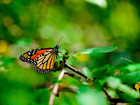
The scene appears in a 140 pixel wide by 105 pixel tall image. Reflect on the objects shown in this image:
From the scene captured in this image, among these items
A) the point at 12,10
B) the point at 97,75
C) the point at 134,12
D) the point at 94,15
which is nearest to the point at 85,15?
the point at 94,15

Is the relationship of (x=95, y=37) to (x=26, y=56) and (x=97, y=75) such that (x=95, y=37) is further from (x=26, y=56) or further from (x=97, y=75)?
(x=97, y=75)

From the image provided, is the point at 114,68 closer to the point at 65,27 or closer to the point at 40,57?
the point at 40,57

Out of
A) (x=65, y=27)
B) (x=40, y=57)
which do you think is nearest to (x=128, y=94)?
(x=40, y=57)

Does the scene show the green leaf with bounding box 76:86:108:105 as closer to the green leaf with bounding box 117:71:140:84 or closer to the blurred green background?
the green leaf with bounding box 117:71:140:84

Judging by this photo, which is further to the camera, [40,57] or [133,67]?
[40,57]

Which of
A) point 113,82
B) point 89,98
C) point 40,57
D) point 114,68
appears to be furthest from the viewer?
point 40,57

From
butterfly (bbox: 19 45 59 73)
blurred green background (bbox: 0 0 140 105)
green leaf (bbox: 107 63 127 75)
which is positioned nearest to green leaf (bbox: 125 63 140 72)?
green leaf (bbox: 107 63 127 75)

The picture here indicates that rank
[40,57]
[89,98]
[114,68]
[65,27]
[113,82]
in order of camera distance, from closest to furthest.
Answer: [89,98]
[113,82]
[114,68]
[40,57]
[65,27]

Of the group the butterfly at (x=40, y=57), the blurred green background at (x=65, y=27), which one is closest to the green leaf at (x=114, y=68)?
the butterfly at (x=40, y=57)
